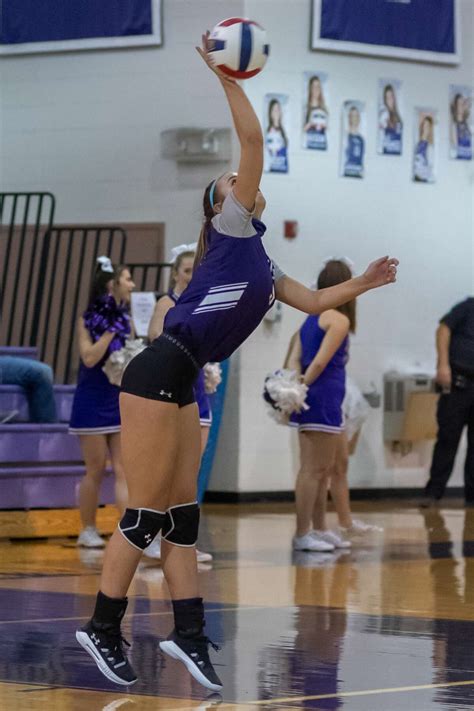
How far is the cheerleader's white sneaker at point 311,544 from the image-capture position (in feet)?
29.9

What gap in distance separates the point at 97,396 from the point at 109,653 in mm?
4621

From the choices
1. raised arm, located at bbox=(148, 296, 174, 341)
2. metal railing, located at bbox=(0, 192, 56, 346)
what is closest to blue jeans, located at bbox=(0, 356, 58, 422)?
raised arm, located at bbox=(148, 296, 174, 341)

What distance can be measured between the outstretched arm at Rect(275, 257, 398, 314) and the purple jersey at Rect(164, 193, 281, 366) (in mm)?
256

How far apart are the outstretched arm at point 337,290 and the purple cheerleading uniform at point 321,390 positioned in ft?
13.7

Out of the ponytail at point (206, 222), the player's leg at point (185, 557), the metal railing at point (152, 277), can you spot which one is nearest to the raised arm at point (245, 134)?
the ponytail at point (206, 222)

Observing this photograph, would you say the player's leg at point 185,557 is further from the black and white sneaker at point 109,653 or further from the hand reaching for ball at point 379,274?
the hand reaching for ball at point 379,274

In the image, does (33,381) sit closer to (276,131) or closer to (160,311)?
(160,311)

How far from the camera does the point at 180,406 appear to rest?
14.8 feet

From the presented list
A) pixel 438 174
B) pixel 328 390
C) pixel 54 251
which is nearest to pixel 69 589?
pixel 328 390

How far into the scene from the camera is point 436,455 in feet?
44.9

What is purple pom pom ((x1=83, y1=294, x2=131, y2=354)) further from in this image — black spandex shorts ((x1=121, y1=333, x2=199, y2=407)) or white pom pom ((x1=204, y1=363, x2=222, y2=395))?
black spandex shorts ((x1=121, y1=333, x2=199, y2=407))

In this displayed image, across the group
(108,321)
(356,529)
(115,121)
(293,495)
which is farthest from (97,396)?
(115,121)

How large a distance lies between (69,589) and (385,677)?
8.72ft

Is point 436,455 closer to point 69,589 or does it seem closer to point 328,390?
point 328,390
